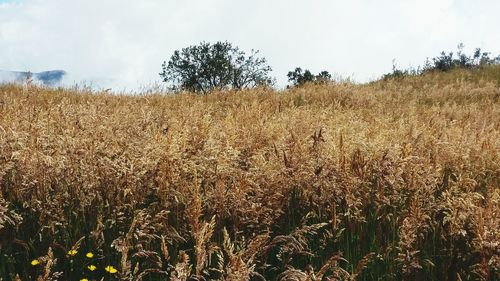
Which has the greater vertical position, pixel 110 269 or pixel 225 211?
pixel 225 211

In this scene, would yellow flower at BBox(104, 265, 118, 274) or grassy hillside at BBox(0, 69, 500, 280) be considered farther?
grassy hillside at BBox(0, 69, 500, 280)

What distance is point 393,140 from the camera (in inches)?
194

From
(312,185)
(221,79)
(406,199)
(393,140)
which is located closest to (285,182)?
(312,185)

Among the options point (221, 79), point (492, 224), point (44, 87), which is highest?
point (221, 79)

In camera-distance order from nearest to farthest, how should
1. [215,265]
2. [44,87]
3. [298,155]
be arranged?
[215,265], [298,155], [44,87]

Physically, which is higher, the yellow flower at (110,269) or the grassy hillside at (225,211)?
the grassy hillside at (225,211)

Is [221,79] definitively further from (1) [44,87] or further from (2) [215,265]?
(2) [215,265]

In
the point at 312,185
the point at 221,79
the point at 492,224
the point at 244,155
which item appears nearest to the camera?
the point at 492,224

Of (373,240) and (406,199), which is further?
(406,199)

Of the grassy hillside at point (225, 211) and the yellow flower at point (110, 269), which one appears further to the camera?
the grassy hillside at point (225, 211)

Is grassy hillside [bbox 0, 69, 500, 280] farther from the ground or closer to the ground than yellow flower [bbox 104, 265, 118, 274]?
farther from the ground

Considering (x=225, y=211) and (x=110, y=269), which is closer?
(x=110, y=269)

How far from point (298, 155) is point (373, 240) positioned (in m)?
0.86

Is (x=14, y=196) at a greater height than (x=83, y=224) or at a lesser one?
greater
